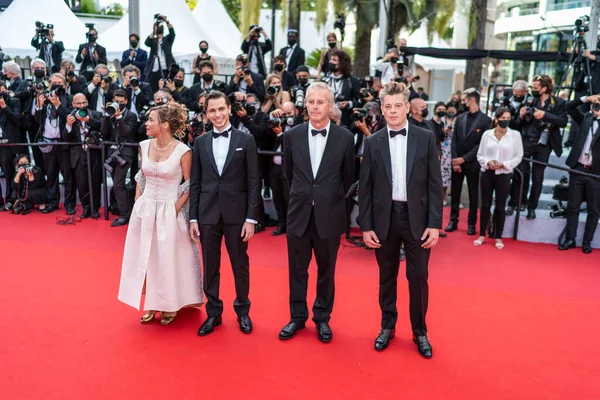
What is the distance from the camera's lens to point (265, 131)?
6.89 meters

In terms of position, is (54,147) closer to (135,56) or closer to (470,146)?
(135,56)

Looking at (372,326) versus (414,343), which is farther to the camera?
(372,326)

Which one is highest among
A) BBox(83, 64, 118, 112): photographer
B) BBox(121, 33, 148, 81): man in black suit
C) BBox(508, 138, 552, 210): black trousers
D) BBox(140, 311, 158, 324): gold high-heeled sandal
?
BBox(121, 33, 148, 81): man in black suit

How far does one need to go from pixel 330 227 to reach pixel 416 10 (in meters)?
11.0

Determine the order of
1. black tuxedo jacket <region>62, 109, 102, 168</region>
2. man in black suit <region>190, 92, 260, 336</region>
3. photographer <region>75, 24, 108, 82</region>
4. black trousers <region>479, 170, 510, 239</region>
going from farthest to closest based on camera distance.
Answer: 1. photographer <region>75, 24, 108, 82</region>
2. black tuxedo jacket <region>62, 109, 102, 168</region>
3. black trousers <region>479, 170, 510, 239</region>
4. man in black suit <region>190, 92, 260, 336</region>

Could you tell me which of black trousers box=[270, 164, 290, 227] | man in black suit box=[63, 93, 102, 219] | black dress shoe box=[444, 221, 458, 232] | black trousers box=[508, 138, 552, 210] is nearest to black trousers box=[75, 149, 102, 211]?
man in black suit box=[63, 93, 102, 219]

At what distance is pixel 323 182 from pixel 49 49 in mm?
7496

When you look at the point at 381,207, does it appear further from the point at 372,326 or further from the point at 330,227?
the point at 372,326

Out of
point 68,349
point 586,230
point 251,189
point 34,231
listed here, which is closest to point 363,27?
point 586,230

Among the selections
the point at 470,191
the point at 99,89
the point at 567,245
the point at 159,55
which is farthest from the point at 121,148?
the point at 567,245

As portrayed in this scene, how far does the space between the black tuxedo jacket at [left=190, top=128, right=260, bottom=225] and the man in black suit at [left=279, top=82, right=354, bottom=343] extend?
261mm

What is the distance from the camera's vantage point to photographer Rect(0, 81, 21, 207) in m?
7.69

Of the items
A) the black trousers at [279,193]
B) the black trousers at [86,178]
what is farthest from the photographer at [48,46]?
the black trousers at [279,193]

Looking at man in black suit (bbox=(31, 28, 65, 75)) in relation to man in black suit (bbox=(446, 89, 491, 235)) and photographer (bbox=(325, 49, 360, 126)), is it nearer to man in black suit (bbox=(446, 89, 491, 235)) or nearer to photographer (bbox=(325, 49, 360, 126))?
photographer (bbox=(325, 49, 360, 126))
